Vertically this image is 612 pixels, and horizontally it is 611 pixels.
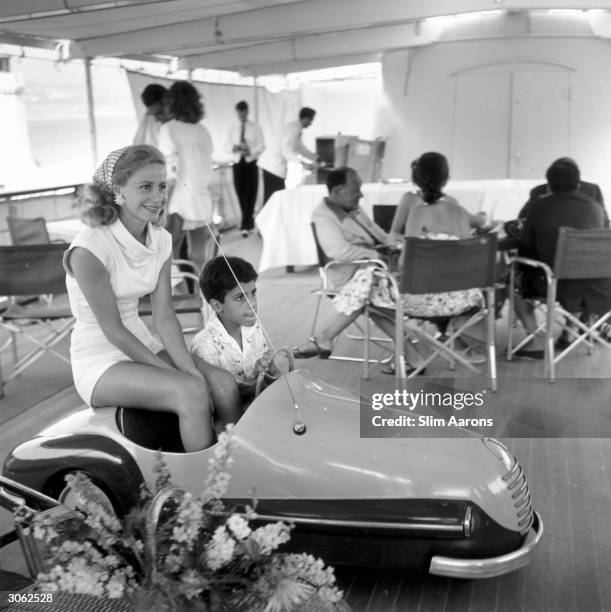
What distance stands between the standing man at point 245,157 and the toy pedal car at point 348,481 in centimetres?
891

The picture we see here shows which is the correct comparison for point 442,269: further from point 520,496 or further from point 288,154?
point 288,154

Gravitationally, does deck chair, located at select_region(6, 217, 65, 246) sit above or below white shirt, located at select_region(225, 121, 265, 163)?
below

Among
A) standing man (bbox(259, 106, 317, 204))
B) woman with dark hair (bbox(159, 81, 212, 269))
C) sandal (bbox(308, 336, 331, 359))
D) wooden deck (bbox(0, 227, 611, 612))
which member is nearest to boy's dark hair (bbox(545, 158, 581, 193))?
wooden deck (bbox(0, 227, 611, 612))

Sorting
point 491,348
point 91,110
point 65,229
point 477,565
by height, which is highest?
point 91,110

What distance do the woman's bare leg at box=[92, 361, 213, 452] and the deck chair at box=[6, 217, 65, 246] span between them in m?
3.78

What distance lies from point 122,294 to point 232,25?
22.4 ft

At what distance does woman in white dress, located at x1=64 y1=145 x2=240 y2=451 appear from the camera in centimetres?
303

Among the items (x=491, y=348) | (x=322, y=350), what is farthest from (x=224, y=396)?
(x=491, y=348)

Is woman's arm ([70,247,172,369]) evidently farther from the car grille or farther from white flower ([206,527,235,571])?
white flower ([206,527,235,571])

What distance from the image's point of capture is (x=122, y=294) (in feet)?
10.6

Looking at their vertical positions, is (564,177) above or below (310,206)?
above

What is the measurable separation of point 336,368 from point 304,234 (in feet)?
11.2

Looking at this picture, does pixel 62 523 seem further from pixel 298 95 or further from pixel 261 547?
pixel 298 95

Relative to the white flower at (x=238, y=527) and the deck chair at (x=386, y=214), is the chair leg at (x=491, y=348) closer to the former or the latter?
the deck chair at (x=386, y=214)
